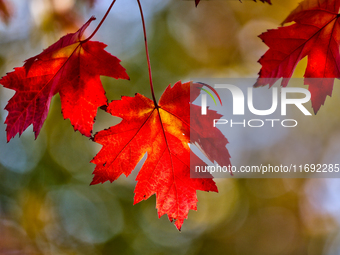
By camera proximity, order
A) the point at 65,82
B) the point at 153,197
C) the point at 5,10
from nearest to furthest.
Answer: the point at 65,82
the point at 5,10
the point at 153,197

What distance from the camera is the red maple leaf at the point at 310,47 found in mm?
562

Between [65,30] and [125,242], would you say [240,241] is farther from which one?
[65,30]

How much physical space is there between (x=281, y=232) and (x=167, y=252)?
2.83 meters

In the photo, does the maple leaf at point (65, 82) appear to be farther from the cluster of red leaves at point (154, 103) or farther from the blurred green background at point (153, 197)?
the blurred green background at point (153, 197)

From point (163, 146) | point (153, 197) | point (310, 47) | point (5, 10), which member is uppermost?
point (5, 10)

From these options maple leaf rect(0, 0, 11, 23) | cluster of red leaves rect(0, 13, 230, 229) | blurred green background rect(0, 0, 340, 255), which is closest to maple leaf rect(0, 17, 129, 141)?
cluster of red leaves rect(0, 13, 230, 229)

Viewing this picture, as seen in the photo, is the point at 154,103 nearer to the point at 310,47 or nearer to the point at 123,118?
the point at 123,118

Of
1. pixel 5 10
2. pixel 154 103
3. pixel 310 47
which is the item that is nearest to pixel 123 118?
pixel 154 103

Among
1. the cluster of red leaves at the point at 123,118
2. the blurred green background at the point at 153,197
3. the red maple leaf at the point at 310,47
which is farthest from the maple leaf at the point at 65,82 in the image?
the blurred green background at the point at 153,197

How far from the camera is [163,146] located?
0.65 m

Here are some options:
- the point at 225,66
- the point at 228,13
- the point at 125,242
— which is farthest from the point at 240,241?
the point at 228,13

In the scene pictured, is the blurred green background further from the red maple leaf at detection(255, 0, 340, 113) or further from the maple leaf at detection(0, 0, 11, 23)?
the red maple leaf at detection(255, 0, 340, 113)

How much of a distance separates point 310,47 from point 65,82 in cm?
68

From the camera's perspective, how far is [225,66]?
4516 mm
